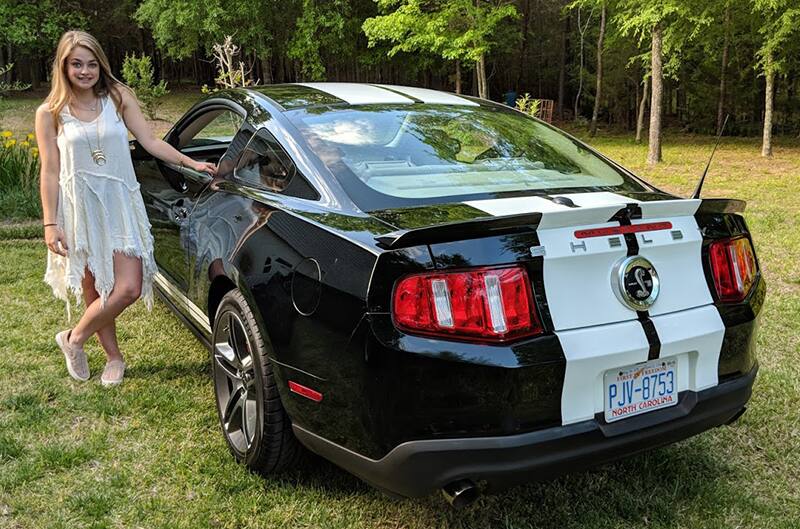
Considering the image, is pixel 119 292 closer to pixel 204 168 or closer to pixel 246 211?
pixel 204 168

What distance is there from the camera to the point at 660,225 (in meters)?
2.14

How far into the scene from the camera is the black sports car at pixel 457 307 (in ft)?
6.19

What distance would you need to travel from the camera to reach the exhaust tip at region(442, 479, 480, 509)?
6.28 feet

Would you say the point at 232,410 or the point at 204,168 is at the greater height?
the point at 204,168

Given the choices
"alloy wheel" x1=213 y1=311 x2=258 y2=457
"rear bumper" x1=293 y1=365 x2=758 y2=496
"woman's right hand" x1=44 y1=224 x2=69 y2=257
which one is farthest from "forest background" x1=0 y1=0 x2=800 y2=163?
"rear bumper" x1=293 y1=365 x2=758 y2=496

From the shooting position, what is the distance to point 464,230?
1.90 meters

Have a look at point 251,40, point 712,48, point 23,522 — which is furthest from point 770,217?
point 251,40

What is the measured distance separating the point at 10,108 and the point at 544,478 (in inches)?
1035

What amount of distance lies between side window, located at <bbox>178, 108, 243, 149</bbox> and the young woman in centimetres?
32

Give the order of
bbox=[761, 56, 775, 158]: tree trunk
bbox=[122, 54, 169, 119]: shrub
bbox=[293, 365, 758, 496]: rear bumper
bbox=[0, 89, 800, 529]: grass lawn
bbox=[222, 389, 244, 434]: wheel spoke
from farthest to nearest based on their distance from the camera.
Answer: bbox=[122, 54, 169, 119]: shrub < bbox=[761, 56, 775, 158]: tree trunk < bbox=[222, 389, 244, 434]: wheel spoke < bbox=[0, 89, 800, 529]: grass lawn < bbox=[293, 365, 758, 496]: rear bumper

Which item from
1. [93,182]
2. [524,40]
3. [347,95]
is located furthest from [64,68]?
[524,40]

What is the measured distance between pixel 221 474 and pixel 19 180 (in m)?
6.71

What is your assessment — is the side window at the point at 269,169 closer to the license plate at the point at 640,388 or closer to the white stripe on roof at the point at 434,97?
the white stripe on roof at the point at 434,97

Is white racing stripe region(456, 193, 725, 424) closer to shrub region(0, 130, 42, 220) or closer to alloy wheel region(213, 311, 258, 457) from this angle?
alloy wheel region(213, 311, 258, 457)
